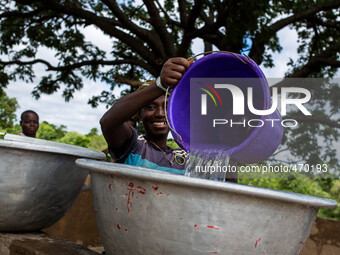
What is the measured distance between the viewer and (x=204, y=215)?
95cm

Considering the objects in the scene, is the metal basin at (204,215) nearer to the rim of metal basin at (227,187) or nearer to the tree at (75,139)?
the rim of metal basin at (227,187)

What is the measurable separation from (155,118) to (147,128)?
0.27 ft

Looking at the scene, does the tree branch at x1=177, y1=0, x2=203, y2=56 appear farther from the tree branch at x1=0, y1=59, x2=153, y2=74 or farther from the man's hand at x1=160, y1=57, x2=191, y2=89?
the man's hand at x1=160, y1=57, x2=191, y2=89

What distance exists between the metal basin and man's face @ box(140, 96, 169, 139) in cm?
106

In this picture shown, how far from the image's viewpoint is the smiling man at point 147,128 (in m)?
1.34

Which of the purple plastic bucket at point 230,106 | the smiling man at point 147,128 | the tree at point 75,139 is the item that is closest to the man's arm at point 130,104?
the smiling man at point 147,128

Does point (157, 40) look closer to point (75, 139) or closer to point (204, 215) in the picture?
point (204, 215)

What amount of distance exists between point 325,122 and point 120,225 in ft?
19.5

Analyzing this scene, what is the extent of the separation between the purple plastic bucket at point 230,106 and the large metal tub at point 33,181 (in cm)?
41

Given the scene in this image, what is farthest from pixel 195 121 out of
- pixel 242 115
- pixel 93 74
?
pixel 93 74

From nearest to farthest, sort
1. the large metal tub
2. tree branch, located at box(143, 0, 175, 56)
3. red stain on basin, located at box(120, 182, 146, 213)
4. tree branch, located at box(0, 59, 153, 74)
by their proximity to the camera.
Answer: red stain on basin, located at box(120, 182, 146, 213), the large metal tub, tree branch, located at box(143, 0, 175, 56), tree branch, located at box(0, 59, 153, 74)

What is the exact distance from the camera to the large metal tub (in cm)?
152

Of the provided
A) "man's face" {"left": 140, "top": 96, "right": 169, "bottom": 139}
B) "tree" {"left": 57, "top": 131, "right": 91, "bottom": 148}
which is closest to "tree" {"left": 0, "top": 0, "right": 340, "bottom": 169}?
"man's face" {"left": 140, "top": 96, "right": 169, "bottom": 139}

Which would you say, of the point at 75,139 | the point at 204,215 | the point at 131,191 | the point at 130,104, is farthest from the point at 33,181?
the point at 75,139
